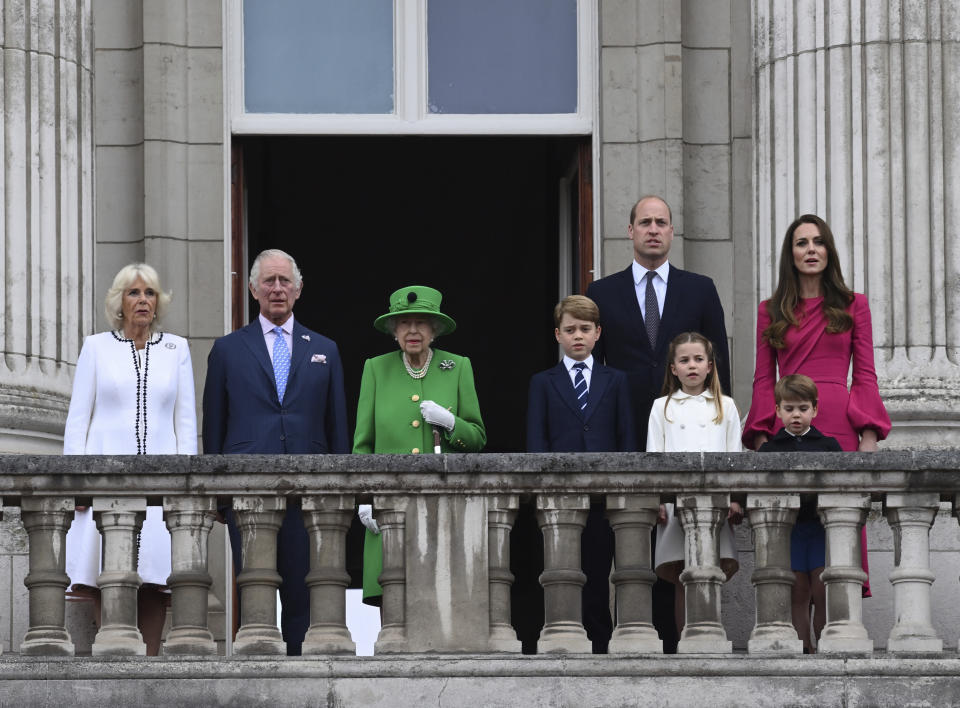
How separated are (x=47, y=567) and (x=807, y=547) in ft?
11.7

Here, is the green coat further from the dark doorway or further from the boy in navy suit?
the dark doorway

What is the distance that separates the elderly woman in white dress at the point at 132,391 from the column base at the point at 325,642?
0.87m

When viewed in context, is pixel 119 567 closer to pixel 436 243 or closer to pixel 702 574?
pixel 702 574

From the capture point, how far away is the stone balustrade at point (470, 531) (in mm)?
11570

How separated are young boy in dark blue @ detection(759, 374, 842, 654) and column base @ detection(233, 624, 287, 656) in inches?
95.4

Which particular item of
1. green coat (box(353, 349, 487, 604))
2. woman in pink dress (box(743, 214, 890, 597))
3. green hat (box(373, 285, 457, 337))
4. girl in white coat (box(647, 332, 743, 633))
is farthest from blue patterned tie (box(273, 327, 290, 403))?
woman in pink dress (box(743, 214, 890, 597))

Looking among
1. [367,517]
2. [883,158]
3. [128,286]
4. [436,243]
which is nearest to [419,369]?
[367,517]

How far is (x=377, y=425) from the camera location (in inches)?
495

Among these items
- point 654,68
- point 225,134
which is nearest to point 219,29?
point 225,134

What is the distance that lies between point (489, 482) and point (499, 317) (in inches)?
465

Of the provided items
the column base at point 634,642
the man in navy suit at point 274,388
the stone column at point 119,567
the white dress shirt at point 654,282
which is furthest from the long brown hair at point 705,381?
the stone column at point 119,567

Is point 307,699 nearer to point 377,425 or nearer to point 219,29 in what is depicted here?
point 377,425

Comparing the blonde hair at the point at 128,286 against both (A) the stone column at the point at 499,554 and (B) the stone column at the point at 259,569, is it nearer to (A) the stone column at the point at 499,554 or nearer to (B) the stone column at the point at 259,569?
(B) the stone column at the point at 259,569

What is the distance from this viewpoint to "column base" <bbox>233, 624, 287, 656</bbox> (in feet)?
37.7
